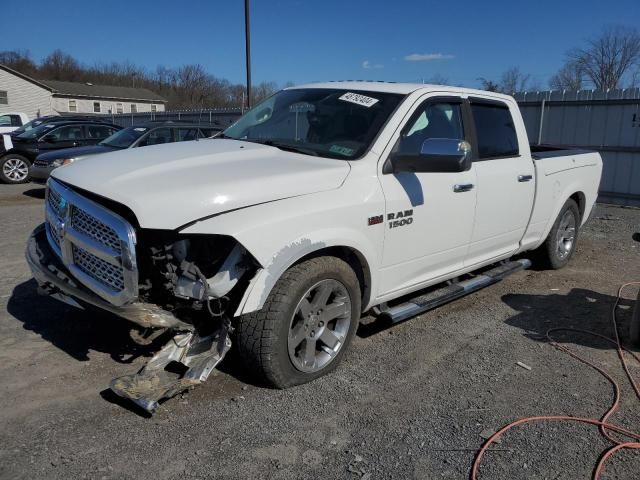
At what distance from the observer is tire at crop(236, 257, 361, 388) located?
3.25 m

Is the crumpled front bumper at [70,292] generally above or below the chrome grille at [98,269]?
below

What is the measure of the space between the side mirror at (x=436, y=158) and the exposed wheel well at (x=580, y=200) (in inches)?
130

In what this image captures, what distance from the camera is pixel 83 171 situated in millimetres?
3465

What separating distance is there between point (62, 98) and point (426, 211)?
6314 cm

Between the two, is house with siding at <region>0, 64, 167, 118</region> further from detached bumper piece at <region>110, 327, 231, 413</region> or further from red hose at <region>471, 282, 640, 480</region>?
red hose at <region>471, 282, 640, 480</region>

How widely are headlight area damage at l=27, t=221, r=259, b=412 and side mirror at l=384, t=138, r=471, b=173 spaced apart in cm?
136

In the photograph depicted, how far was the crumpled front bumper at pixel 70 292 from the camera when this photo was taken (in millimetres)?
2990

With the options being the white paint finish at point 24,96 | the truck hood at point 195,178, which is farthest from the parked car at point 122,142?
the white paint finish at point 24,96

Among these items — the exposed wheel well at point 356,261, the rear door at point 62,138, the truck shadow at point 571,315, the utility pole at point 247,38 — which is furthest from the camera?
the utility pole at point 247,38

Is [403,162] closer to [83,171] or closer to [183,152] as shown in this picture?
[183,152]

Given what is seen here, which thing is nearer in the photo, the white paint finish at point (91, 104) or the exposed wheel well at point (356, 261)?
the exposed wheel well at point (356, 261)

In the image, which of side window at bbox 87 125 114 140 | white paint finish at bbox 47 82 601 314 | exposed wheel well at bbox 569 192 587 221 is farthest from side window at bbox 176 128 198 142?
exposed wheel well at bbox 569 192 587 221

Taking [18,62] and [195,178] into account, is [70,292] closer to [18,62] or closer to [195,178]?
[195,178]

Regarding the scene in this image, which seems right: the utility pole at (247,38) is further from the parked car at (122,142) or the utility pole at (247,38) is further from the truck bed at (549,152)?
the truck bed at (549,152)
